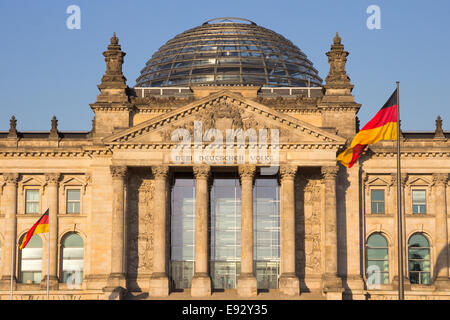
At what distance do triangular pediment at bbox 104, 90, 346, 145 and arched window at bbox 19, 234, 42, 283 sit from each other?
12.1m

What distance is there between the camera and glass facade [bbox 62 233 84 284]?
239 ft

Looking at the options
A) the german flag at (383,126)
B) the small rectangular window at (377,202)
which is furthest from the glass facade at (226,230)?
the german flag at (383,126)

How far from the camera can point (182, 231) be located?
2872 inches

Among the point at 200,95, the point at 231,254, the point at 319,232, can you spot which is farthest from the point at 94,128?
the point at 319,232

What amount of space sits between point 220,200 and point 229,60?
18397mm

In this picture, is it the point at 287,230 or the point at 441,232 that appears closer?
the point at 287,230

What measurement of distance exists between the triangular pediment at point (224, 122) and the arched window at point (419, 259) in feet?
38.3

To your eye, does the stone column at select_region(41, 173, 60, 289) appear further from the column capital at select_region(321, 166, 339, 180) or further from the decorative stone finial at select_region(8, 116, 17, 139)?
the column capital at select_region(321, 166, 339, 180)

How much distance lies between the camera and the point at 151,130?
229 ft

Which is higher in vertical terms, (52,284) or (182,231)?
(182,231)

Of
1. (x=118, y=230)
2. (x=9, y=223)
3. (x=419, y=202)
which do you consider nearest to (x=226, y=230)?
(x=118, y=230)

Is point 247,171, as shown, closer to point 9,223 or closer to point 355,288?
point 355,288

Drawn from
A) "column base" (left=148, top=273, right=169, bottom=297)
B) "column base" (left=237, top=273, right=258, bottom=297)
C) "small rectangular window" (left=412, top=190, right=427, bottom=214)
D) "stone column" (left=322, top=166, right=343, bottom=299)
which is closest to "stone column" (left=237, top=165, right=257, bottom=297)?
"column base" (left=237, top=273, right=258, bottom=297)

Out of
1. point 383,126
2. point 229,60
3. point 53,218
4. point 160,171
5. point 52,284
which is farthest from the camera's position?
point 229,60
